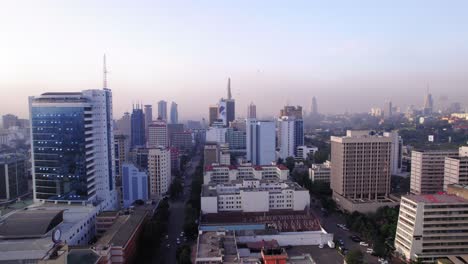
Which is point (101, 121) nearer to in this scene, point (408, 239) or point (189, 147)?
point (408, 239)

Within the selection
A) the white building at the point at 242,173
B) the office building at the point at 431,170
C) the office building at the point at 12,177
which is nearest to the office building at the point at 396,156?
the office building at the point at 431,170

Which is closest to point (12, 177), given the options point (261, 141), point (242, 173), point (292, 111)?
point (242, 173)

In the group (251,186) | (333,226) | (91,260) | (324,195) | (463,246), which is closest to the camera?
(91,260)

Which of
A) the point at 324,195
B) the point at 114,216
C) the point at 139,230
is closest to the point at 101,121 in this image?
the point at 114,216

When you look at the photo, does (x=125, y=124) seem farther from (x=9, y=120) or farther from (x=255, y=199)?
(x=255, y=199)

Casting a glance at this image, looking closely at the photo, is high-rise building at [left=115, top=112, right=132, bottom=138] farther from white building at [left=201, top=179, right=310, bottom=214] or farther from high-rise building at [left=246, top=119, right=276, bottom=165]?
white building at [left=201, top=179, right=310, bottom=214]
